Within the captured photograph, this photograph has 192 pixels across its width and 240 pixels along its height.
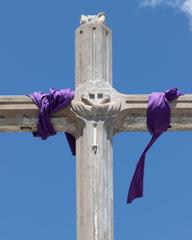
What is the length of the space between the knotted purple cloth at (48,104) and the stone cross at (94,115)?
10 cm

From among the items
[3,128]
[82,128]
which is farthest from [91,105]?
[3,128]

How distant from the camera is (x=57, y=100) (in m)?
17.8

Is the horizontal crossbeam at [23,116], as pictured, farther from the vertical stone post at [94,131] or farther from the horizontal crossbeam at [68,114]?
the vertical stone post at [94,131]

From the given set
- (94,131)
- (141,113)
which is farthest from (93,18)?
(94,131)

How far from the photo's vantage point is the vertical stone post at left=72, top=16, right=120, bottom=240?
1709 centimetres

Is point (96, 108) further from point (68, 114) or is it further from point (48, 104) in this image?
point (48, 104)

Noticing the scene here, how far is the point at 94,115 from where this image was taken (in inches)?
696

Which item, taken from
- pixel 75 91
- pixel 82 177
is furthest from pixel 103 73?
pixel 82 177

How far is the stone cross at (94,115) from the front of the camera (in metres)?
17.3

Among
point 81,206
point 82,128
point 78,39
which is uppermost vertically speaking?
point 78,39

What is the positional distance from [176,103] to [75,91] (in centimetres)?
167

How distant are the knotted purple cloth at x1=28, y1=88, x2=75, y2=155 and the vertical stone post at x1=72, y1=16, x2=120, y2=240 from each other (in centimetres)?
17

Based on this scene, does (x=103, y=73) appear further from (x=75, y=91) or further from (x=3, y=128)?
(x=3, y=128)

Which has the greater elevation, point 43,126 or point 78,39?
point 78,39
